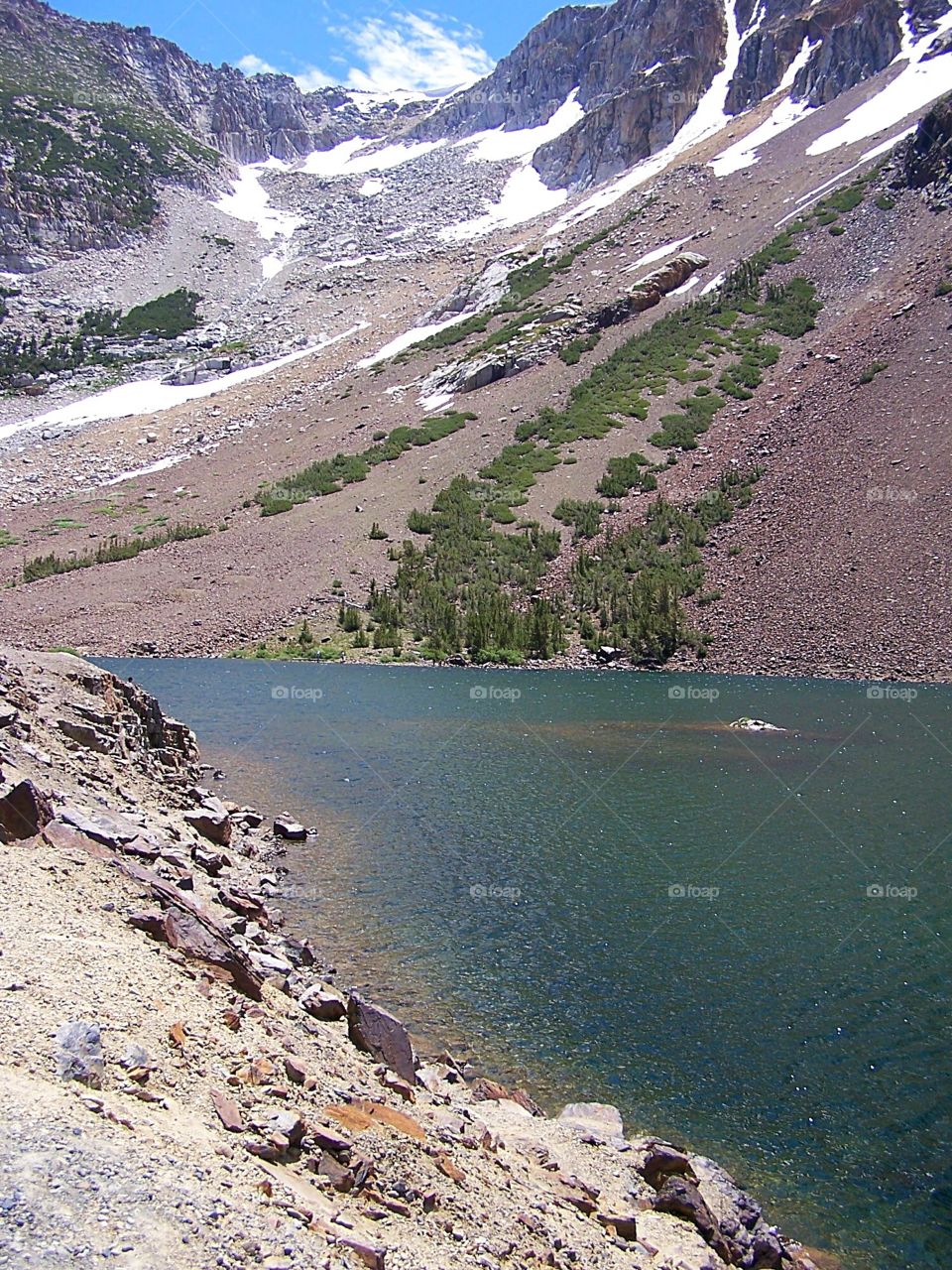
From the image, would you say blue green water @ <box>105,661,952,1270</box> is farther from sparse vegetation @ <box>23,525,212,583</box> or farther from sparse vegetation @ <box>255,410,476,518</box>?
sparse vegetation @ <box>255,410,476,518</box>

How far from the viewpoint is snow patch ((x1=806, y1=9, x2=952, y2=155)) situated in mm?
79188

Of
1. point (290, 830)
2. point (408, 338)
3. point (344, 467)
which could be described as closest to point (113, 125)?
point (408, 338)

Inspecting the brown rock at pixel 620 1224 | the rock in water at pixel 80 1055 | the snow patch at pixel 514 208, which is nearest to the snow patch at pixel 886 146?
the snow patch at pixel 514 208

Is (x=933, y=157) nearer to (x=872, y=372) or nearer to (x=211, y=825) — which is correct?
(x=872, y=372)

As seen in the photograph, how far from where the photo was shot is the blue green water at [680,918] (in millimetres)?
7879

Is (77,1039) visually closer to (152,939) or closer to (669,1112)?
(152,939)

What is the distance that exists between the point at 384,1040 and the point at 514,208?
12225 cm

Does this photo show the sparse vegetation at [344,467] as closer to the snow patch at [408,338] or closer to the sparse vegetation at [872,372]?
the snow patch at [408,338]

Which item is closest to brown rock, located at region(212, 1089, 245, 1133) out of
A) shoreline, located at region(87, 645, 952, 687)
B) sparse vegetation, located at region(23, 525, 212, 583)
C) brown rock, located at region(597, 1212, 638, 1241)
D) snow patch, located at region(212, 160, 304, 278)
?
brown rock, located at region(597, 1212, 638, 1241)

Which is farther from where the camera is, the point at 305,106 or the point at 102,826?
the point at 305,106

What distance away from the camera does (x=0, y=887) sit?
713cm

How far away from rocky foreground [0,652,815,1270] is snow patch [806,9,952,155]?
3540 inches

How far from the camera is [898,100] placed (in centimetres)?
8162

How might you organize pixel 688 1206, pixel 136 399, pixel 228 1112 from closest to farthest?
pixel 228 1112 < pixel 688 1206 < pixel 136 399
